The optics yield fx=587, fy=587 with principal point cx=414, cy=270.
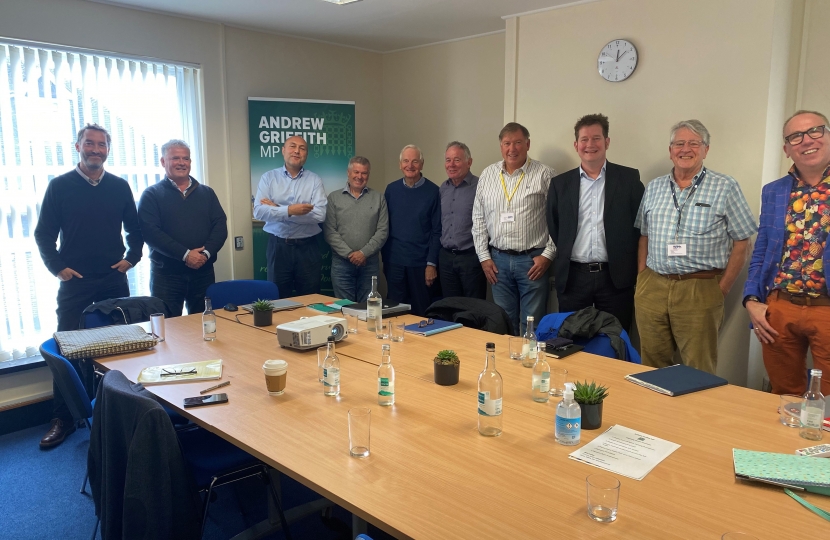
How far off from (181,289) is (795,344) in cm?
416

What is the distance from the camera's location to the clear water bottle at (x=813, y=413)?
5.97 ft

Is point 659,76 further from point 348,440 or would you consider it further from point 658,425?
point 348,440

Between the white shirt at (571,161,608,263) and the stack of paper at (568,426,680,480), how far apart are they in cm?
234

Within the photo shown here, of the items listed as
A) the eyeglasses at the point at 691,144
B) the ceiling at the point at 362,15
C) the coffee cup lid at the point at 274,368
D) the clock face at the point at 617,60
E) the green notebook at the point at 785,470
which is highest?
the ceiling at the point at 362,15

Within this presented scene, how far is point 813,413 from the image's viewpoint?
1.83m

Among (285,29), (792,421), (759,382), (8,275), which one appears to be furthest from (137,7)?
(759,382)

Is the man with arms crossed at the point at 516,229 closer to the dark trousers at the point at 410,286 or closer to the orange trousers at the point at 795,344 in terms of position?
the dark trousers at the point at 410,286

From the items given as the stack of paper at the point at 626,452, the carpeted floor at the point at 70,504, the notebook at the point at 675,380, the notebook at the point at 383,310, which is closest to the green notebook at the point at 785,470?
the stack of paper at the point at 626,452

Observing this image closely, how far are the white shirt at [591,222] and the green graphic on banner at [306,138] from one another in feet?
8.35

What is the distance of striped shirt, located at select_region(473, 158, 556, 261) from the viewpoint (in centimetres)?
446

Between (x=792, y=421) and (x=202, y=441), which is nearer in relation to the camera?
(x=792, y=421)

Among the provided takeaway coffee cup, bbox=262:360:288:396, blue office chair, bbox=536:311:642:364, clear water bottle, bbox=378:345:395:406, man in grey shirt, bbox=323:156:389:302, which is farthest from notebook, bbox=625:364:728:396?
man in grey shirt, bbox=323:156:389:302

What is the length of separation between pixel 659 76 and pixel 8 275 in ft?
16.2

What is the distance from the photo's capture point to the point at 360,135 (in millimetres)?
6469
